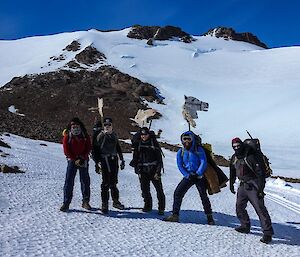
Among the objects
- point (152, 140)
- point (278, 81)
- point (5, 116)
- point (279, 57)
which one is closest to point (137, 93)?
point (278, 81)

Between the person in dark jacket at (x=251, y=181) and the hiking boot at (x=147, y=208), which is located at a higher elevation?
the person in dark jacket at (x=251, y=181)

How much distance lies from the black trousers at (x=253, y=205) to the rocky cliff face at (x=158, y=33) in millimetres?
93205

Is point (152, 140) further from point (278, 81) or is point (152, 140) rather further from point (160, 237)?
point (278, 81)

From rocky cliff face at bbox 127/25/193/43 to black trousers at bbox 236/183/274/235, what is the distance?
9321cm

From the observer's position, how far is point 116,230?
21.5ft

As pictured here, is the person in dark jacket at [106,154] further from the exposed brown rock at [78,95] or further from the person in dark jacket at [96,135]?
the exposed brown rock at [78,95]

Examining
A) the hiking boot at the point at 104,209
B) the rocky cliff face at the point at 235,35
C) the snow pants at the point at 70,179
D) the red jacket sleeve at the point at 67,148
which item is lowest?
the hiking boot at the point at 104,209

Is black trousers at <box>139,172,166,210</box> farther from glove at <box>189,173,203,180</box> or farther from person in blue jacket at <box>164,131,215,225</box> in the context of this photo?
glove at <box>189,173,203,180</box>

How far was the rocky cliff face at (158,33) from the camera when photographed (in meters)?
99.3

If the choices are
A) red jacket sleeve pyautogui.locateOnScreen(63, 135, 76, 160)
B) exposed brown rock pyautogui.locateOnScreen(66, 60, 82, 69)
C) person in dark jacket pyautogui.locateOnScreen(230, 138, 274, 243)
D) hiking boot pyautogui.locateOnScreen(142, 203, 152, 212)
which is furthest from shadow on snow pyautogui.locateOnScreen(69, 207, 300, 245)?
exposed brown rock pyautogui.locateOnScreen(66, 60, 82, 69)

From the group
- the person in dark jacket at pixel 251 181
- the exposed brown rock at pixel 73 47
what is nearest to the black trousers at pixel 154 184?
the person in dark jacket at pixel 251 181

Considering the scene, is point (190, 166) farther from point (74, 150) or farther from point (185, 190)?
point (74, 150)

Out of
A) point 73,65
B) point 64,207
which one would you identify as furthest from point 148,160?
point 73,65

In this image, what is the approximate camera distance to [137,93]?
58.1 metres
